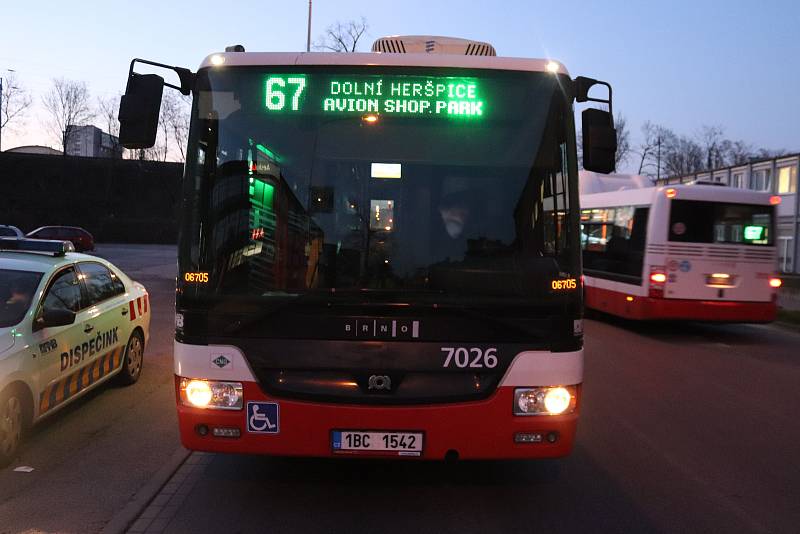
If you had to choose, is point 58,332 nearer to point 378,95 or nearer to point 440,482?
point 440,482

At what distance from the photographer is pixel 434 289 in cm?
438

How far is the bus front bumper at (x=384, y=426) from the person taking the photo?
4.37 m

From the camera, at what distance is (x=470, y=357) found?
173 inches

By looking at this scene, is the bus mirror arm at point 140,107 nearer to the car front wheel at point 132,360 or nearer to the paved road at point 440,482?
the paved road at point 440,482

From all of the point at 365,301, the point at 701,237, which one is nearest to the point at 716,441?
the point at 365,301

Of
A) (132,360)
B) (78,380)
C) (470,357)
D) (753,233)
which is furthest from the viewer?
(753,233)

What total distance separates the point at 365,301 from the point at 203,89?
5.68 feet

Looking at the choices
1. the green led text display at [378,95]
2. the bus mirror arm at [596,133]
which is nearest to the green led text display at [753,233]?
the bus mirror arm at [596,133]

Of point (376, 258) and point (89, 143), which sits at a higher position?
point (89, 143)

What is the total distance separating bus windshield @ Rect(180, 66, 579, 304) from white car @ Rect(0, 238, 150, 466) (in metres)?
2.19

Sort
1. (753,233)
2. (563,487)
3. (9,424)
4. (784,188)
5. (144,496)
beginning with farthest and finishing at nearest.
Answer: (784,188) → (753,233) → (9,424) → (563,487) → (144,496)

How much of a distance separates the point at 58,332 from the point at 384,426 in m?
3.54

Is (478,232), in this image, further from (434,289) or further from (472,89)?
(472,89)

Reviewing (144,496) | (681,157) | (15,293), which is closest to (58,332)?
(15,293)
